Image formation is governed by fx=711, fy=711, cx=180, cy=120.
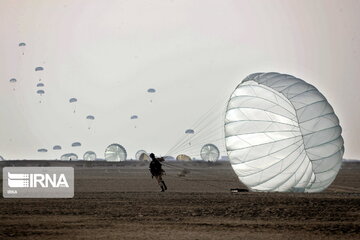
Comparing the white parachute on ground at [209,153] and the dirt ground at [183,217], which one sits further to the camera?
the white parachute on ground at [209,153]

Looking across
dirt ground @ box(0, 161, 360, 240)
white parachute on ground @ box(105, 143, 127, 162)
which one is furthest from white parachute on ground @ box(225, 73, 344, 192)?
white parachute on ground @ box(105, 143, 127, 162)

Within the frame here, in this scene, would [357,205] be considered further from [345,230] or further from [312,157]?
[345,230]

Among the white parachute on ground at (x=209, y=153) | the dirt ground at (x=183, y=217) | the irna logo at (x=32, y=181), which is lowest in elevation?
the dirt ground at (x=183, y=217)

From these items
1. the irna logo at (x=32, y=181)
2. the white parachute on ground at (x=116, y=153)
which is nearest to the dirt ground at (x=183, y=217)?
the irna logo at (x=32, y=181)

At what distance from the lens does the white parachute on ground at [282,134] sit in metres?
35.2

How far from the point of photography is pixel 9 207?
2953cm

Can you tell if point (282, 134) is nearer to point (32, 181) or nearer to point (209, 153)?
point (32, 181)

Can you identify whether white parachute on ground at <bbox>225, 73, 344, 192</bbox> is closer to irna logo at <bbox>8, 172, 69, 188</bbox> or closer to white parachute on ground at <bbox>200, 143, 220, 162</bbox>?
irna logo at <bbox>8, 172, 69, 188</bbox>

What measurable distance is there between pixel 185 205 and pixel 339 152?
947 cm

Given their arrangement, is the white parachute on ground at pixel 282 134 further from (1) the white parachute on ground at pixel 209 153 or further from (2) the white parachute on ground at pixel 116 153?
(2) the white parachute on ground at pixel 116 153

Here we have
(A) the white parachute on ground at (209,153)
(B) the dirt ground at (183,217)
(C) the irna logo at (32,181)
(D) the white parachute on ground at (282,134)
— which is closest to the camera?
(B) the dirt ground at (183,217)

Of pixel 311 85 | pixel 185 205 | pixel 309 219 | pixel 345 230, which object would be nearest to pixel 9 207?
pixel 185 205

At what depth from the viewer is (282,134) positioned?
35.7 metres

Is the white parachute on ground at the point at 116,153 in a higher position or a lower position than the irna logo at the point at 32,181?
higher
